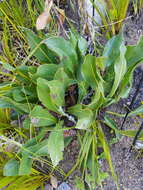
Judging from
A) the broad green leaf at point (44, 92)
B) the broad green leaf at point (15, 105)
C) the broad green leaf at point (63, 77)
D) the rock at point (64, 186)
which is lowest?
the rock at point (64, 186)

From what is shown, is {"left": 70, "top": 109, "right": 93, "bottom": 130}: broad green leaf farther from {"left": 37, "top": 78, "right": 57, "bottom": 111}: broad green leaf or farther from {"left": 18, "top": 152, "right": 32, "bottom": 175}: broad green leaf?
{"left": 18, "top": 152, "right": 32, "bottom": 175}: broad green leaf

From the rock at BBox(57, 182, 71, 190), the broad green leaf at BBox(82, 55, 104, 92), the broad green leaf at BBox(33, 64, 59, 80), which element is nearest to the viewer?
the broad green leaf at BBox(82, 55, 104, 92)

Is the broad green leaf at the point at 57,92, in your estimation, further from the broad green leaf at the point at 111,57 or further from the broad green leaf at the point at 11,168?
the broad green leaf at the point at 11,168

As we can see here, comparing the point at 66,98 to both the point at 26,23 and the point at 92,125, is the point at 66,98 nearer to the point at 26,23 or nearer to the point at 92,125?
the point at 92,125

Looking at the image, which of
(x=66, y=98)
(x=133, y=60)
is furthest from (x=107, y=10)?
(x=66, y=98)

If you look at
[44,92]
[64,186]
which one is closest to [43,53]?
[44,92]

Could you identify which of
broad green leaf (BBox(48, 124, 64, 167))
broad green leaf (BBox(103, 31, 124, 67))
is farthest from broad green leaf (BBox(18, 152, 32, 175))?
broad green leaf (BBox(103, 31, 124, 67))

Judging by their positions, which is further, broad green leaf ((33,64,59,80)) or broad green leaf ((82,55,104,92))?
broad green leaf ((33,64,59,80))

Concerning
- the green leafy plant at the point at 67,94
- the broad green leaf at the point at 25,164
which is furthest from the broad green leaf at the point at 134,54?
the broad green leaf at the point at 25,164
